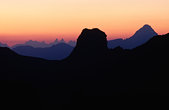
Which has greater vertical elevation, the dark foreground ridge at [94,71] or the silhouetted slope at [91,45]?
the silhouetted slope at [91,45]

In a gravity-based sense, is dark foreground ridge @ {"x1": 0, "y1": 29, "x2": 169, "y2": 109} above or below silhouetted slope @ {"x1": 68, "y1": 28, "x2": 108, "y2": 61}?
below

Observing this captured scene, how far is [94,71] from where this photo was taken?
160 m

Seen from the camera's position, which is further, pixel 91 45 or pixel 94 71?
pixel 91 45

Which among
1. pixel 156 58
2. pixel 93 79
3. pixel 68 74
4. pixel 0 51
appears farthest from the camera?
pixel 0 51

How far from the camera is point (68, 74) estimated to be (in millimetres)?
163375

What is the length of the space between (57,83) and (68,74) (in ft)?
33.5

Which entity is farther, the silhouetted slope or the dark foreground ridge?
the silhouetted slope

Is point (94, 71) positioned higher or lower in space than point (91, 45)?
lower

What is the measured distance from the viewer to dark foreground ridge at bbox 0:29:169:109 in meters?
111

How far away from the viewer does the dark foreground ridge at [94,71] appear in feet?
364

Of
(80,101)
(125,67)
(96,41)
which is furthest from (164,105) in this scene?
(96,41)

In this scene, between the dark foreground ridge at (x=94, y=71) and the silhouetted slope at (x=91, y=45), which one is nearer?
the dark foreground ridge at (x=94, y=71)

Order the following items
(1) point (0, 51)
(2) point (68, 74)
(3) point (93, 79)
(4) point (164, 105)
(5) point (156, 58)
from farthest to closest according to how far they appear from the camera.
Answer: (1) point (0, 51), (2) point (68, 74), (3) point (93, 79), (5) point (156, 58), (4) point (164, 105)

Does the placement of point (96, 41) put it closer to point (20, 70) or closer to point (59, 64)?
point (59, 64)
